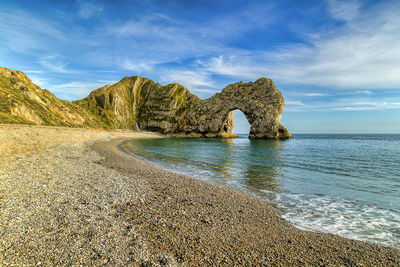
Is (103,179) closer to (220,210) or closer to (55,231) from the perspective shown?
(55,231)

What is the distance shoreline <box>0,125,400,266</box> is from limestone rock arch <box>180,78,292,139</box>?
107 m

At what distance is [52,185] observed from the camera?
11727mm

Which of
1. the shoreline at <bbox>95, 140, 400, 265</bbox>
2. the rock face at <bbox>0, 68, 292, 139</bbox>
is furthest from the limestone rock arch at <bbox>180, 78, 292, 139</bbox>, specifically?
the shoreline at <bbox>95, 140, 400, 265</bbox>

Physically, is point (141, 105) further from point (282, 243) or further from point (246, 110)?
point (282, 243)

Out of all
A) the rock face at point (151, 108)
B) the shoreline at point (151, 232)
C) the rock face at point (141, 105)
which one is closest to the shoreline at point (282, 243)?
the shoreline at point (151, 232)

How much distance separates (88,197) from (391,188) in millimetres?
23714

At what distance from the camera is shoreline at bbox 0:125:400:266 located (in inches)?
224

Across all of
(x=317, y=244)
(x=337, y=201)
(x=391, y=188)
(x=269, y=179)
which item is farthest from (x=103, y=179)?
(x=391, y=188)

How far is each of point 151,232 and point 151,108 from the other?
175876 millimetres

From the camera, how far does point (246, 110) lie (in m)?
119

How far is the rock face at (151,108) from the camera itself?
80.2 metres

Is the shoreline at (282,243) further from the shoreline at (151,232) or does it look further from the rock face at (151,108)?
the rock face at (151,108)

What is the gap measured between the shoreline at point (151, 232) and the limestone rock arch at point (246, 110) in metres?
107

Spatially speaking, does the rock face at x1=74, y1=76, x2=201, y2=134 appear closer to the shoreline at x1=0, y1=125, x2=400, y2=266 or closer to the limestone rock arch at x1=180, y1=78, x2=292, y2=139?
the limestone rock arch at x1=180, y1=78, x2=292, y2=139
